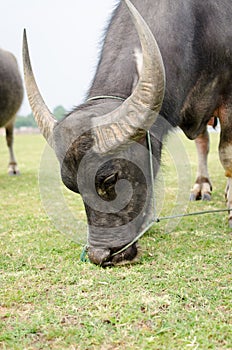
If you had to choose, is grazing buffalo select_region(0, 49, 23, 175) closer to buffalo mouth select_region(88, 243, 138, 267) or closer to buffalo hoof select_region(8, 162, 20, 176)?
buffalo hoof select_region(8, 162, 20, 176)

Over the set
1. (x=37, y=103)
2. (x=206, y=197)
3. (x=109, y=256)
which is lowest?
(x=206, y=197)

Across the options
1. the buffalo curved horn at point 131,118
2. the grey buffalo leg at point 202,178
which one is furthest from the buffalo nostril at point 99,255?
the grey buffalo leg at point 202,178

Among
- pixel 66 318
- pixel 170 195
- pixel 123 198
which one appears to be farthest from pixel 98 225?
pixel 170 195

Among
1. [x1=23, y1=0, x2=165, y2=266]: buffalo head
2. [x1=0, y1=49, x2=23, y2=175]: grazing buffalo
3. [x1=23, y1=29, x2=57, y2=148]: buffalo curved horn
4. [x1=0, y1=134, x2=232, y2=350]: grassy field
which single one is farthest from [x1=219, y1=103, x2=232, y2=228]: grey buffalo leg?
[x1=0, y1=49, x2=23, y2=175]: grazing buffalo

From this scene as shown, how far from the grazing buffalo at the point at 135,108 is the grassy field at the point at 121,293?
31cm

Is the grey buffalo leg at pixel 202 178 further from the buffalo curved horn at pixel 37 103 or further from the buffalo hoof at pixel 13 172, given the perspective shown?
the buffalo hoof at pixel 13 172

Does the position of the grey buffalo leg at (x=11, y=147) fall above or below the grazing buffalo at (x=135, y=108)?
below

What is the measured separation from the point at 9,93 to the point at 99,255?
673 cm

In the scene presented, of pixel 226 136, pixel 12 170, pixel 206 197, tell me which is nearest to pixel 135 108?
pixel 226 136

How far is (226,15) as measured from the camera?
164 inches

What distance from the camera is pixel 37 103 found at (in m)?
3.73

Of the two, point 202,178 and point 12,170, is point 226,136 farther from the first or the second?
point 12,170

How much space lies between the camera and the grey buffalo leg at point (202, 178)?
20.0 ft

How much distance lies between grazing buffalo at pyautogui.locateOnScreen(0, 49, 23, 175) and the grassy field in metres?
5.01
